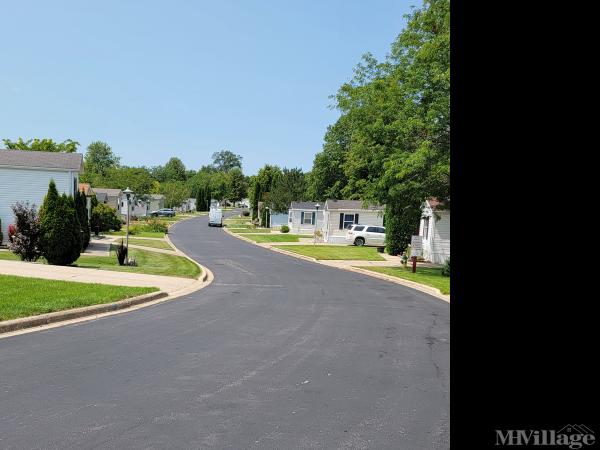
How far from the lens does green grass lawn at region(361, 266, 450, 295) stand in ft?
63.0

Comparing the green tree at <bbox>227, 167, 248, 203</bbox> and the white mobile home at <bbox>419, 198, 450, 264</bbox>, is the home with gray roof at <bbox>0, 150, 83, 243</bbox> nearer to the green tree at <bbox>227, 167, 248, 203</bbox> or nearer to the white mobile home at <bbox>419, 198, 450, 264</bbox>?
the white mobile home at <bbox>419, 198, 450, 264</bbox>

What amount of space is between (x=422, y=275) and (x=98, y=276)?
1300cm

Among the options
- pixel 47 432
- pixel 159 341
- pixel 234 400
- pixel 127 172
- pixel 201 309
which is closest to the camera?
pixel 47 432

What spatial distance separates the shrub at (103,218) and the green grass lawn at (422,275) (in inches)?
1065

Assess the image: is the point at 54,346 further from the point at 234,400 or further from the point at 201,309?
the point at 201,309

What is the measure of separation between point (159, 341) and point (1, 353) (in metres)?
2.13

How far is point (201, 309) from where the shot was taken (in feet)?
38.6

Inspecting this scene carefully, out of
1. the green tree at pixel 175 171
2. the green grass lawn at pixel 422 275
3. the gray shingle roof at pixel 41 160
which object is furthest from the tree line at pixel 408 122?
the green tree at pixel 175 171

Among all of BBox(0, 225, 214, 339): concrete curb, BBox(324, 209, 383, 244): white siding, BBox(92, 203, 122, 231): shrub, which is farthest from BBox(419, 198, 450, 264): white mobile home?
BBox(92, 203, 122, 231): shrub

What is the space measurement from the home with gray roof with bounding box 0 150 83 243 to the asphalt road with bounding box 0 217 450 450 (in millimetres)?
20570

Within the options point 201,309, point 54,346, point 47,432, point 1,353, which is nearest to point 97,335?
point 54,346
